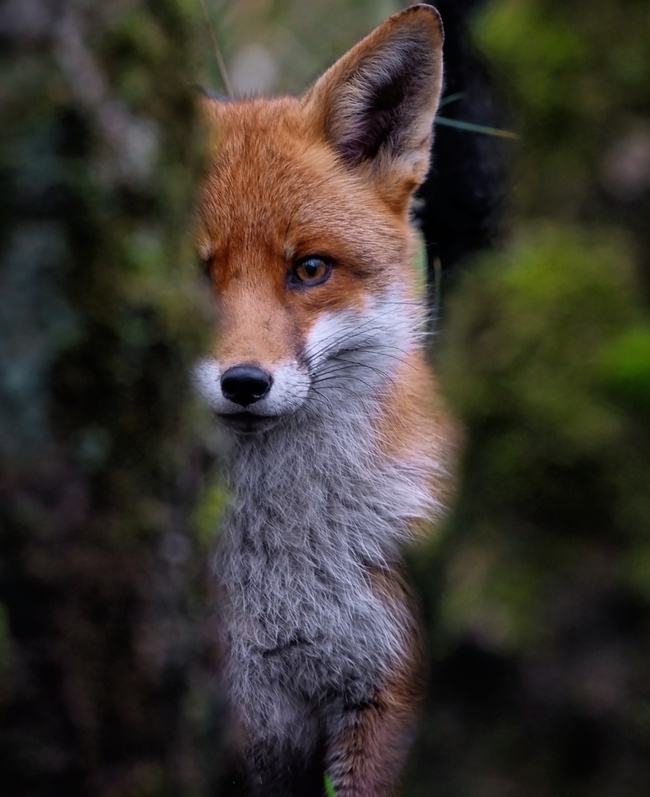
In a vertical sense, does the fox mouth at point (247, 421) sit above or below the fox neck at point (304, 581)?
above

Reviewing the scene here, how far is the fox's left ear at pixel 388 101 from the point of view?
10.9 ft

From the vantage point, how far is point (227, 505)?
9.80ft

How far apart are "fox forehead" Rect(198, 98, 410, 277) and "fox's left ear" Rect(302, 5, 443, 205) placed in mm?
81

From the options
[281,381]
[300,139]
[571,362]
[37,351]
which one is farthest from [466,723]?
[300,139]

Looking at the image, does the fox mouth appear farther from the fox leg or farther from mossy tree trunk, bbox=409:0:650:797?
mossy tree trunk, bbox=409:0:650:797

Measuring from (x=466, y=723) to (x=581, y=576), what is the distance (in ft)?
1.04

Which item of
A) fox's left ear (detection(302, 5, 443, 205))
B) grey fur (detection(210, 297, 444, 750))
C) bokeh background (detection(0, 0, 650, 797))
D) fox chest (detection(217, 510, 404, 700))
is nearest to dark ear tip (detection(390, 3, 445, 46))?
fox's left ear (detection(302, 5, 443, 205))

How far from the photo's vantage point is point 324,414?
3312 mm

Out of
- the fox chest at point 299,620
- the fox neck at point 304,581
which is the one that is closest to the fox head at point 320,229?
→ the fox neck at point 304,581

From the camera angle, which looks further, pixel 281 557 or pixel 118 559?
pixel 281 557

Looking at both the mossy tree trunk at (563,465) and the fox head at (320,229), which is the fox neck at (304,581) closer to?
the fox head at (320,229)

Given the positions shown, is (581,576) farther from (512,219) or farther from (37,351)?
(37,351)

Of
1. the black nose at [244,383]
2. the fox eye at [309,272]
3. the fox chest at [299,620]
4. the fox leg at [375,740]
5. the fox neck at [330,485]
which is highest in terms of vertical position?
Result: the fox eye at [309,272]

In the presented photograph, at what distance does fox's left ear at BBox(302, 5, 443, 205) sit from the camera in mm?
3334
